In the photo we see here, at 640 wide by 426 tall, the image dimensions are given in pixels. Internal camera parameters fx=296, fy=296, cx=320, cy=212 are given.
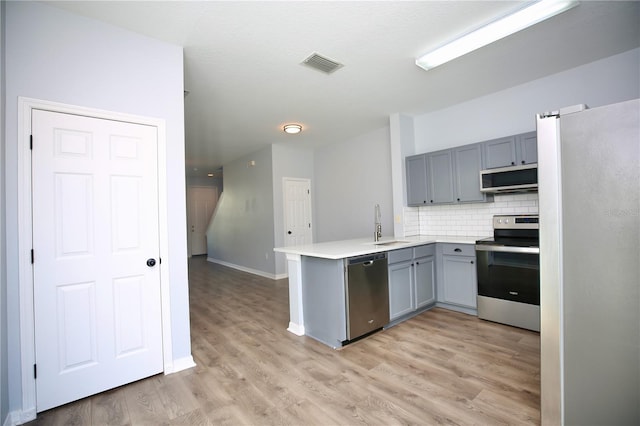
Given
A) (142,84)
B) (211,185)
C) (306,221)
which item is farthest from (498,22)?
(211,185)

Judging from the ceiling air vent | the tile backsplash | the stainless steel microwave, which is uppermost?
the ceiling air vent

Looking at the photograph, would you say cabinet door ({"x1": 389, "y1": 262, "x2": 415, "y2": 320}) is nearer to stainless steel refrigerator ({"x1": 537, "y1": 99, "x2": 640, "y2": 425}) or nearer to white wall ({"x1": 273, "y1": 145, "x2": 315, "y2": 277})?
stainless steel refrigerator ({"x1": 537, "y1": 99, "x2": 640, "y2": 425})

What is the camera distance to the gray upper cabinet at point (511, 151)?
333cm

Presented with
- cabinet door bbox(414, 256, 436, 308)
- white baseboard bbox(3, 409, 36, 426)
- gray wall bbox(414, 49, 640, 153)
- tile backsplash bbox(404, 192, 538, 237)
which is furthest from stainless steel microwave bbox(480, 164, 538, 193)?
white baseboard bbox(3, 409, 36, 426)

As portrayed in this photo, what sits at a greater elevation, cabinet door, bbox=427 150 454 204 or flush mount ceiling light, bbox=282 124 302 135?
flush mount ceiling light, bbox=282 124 302 135

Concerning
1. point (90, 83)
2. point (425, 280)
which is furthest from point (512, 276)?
point (90, 83)

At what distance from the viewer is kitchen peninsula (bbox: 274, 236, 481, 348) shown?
9.49ft

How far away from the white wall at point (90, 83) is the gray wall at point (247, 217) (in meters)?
3.70

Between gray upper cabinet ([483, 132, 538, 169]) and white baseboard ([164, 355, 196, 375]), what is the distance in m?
3.87

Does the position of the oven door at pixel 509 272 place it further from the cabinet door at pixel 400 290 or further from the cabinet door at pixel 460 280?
the cabinet door at pixel 400 290

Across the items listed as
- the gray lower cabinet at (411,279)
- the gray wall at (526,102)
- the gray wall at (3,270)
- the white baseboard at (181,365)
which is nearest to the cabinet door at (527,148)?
the gray wall at (526,102)

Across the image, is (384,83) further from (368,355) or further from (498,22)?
(368,355)

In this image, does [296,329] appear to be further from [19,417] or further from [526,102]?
[526,102]

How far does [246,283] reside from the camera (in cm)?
586
